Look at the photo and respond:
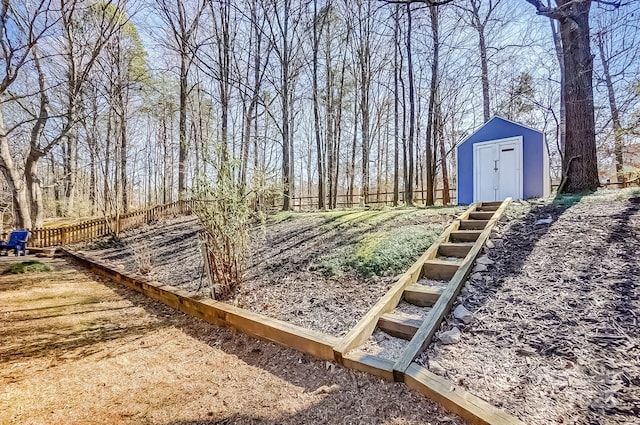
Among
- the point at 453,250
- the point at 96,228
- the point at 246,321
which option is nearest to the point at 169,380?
the point at 246,321

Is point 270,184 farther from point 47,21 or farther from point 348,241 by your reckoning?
point 47,21

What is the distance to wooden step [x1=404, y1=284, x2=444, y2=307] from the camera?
2770 millimetres

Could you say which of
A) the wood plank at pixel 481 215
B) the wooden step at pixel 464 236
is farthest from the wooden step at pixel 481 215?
the wooden step at pixel 464 236

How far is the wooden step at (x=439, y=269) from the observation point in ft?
10.2

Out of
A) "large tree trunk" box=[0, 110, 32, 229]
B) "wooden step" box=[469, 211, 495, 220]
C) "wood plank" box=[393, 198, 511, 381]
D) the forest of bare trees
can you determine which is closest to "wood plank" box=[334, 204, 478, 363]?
"wood plank" box=[393, 198, 511, 381]

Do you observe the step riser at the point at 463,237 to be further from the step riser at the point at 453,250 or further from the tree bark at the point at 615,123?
the tree bark at the point at 615,123

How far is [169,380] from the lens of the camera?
2.13 metres

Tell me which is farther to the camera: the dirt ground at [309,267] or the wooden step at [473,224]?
the wooden step at [473,224]

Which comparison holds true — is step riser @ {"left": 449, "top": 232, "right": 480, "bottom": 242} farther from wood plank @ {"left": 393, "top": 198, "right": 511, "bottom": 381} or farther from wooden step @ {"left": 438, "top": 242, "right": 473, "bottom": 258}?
wood plank @ {"left": 393, "top": 198, "right": 511, "bottom": 381}

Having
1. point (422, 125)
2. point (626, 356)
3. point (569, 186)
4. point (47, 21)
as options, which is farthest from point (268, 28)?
point (626, 356)

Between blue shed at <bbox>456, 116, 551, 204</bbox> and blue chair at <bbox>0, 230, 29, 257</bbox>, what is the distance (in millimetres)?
11323

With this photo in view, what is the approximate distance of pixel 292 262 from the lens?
4324 mm

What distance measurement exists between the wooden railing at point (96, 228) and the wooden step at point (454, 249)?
24.9 feet

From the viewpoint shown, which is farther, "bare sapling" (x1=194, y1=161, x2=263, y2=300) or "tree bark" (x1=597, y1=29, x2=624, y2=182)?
"tree bark" (x1=597, y1=29, x2=624, y2=182)
